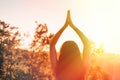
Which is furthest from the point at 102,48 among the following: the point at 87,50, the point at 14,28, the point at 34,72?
the point at 87,50

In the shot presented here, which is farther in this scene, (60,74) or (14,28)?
(14,28)

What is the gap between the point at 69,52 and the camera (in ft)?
10.7

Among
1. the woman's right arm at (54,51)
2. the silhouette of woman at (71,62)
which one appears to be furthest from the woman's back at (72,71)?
the woman's right arm at (54,51)

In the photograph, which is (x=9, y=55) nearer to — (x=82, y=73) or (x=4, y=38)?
(x=4, y=38)

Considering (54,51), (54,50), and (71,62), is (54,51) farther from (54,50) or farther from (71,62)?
(71,62)

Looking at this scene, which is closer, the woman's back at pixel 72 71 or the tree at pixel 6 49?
the woman's back at pixel 72 71

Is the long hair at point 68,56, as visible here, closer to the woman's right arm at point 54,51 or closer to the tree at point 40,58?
the woman's right arm at point 54,51

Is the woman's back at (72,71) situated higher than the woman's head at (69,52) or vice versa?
the woman's head at (69,52)

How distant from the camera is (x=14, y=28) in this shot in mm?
55344

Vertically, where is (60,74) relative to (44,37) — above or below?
below

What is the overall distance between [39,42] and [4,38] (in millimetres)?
11653

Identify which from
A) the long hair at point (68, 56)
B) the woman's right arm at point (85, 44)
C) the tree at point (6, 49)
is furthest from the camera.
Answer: the tree at point (6, 49)

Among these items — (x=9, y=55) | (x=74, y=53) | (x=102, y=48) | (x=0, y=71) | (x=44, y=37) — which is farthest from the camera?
(x=102, y=48)

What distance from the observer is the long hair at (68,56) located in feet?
10.6
